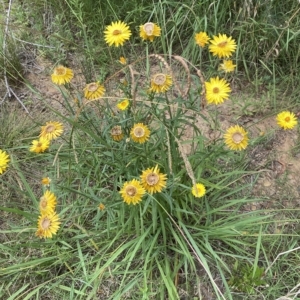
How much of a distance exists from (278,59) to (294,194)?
82 cm

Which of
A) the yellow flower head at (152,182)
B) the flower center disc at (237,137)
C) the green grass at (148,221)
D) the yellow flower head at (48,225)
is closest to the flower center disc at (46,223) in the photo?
the yellow flower head at (48,225)

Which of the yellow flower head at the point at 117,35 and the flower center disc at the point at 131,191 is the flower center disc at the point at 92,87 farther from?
the flower center disc at the point at 131,191

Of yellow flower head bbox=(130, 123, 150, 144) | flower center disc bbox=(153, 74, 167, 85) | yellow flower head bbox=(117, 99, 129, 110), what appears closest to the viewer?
flower center disc bbox=(153, 74, 167, 85)

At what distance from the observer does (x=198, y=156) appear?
1798mm

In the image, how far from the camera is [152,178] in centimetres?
150

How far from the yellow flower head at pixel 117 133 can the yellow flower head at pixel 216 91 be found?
14.6 inches

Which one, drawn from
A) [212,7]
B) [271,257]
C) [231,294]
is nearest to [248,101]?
[212,7]

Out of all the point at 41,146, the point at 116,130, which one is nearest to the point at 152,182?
the point at 116,130

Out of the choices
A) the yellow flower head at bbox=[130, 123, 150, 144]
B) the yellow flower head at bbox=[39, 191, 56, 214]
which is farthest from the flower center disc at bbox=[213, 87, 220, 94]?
the yellow flower head at bbox=[39, 191, 56, 214]

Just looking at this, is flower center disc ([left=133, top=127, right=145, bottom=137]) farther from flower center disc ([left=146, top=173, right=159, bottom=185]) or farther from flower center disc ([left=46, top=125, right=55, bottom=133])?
flower center disc ([left=46, top=125, right=55, bottom=133])

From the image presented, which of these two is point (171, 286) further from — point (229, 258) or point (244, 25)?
point (244, 25)

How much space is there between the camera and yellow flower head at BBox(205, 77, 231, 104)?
1550 mm

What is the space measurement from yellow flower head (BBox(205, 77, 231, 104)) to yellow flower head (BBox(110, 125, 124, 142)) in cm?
37

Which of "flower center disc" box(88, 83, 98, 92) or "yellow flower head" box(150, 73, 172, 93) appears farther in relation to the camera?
"flower center disc" box(88, 83, 98, 92)
